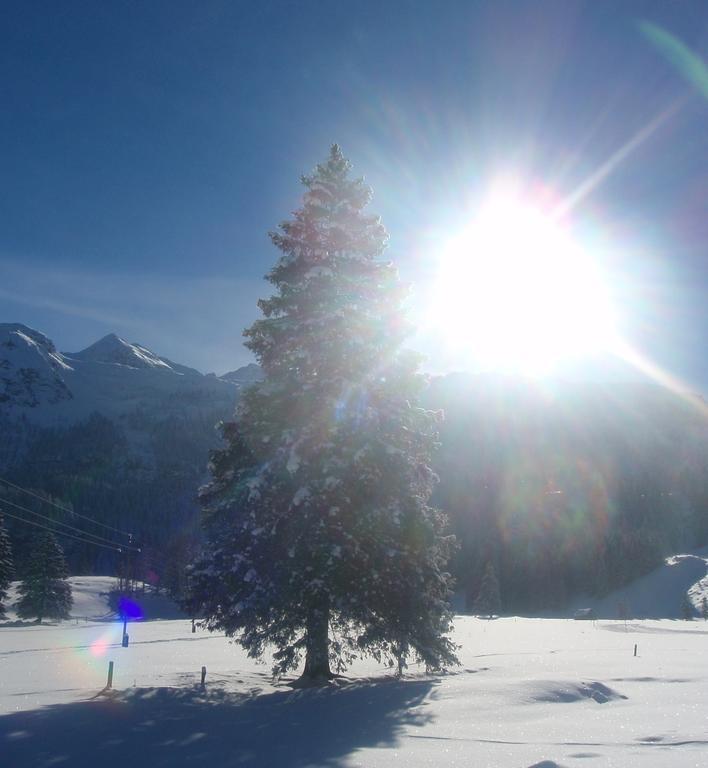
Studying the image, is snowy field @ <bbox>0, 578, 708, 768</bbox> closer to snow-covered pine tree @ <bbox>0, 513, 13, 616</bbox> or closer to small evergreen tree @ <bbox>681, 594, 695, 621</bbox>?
snow-covered pine tree @ <bbox>0, 513, 13, 616</bbox>

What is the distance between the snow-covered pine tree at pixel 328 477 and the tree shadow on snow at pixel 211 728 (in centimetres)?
179

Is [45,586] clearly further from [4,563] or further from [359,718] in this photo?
[359,718]

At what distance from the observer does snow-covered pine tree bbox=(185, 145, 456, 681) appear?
16.4 metres

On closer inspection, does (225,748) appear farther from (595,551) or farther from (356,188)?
(595,551)

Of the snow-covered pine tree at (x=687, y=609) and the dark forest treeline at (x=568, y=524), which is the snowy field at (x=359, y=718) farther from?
the snow-covered pine tree at (x=687, y=609)

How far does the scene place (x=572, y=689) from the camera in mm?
16188

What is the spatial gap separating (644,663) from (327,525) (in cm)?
1580

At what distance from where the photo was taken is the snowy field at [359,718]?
10.0 meters

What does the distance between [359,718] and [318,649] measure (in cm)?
420

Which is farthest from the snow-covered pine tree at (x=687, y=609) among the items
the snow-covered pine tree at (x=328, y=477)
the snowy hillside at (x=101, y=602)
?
the snow-covered pine tree at (x=328, y=477)

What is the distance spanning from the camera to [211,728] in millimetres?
12016

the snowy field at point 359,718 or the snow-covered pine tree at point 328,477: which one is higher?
the snow-covered pine tree at point 328,477

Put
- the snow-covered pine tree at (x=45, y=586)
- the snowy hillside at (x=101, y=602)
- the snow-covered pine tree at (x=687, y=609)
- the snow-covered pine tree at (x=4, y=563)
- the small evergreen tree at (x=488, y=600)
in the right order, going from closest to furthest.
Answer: the snow-covered pine tree at (x=4, y=563), the snow-covered pine tree at (x=45, y=586), the snowy hillside at (x=101, y=602), the snow-covered pine tree at (x=687, y=609), the small evergreen tree at (x=488, y=600)

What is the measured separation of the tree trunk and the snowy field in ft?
2.02
